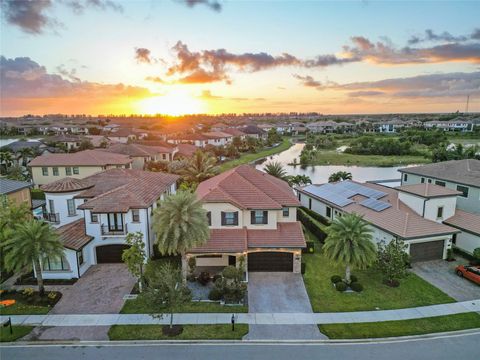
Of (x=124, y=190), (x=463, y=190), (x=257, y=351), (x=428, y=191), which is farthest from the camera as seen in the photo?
(x=463, y=190)

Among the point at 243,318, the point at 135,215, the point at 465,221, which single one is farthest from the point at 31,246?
the point at 465,221

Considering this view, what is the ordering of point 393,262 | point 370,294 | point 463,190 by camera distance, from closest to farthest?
point 370,294 → point 393,262 → point 463,190

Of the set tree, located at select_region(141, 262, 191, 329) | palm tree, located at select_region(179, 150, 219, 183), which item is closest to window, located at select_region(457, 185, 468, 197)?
palm tree, located at select_region(179, 150, 219, 183)

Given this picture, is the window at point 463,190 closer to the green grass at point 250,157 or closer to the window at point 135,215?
the window at point 135,215

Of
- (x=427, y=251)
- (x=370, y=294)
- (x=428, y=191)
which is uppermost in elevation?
(x=428, y=191)

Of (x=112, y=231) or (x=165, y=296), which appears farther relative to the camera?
(x=112, y=231)

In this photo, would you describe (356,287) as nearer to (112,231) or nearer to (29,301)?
(112,231)

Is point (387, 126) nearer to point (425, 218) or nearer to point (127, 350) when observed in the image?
point (425, 218)

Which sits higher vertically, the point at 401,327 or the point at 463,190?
the point at 463,190

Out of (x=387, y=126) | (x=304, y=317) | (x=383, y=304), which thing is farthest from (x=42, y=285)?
(x=387, y=126)
